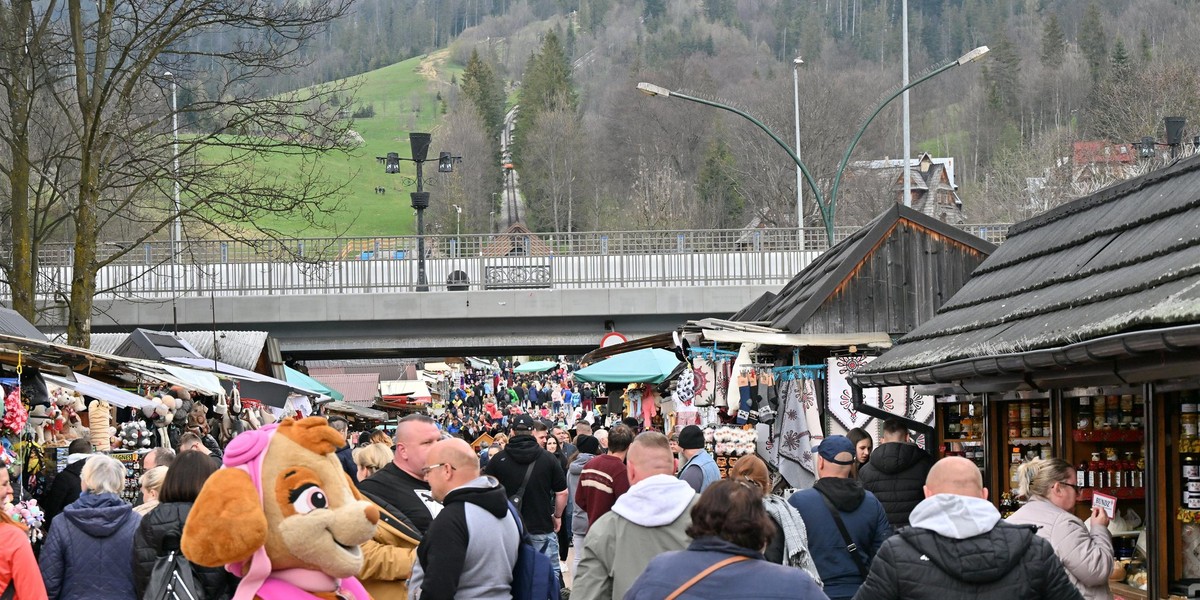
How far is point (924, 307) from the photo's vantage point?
16672mm

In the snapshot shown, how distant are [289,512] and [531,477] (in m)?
6.72

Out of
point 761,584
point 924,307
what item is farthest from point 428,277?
point 761,584

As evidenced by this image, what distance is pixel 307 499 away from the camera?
19.8 ft

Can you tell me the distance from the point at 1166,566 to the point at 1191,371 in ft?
5.81

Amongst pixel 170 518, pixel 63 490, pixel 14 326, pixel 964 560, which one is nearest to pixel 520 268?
pixel 14 326

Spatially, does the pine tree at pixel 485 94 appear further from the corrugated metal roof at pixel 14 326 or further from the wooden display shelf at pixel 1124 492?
the wooden display shelf at pixel 1124 492

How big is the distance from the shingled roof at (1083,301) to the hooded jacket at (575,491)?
109 inches

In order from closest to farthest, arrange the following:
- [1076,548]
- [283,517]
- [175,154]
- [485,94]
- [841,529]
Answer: [283,517]
[1076,548]
[841,529]
[175,154]
[485,94]

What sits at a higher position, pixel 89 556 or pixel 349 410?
pixel 89 556

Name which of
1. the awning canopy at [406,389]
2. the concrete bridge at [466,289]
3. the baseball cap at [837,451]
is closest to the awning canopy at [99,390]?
the baseball cap at [837,451]

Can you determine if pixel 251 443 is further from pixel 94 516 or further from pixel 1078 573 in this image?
pixel 1078 573

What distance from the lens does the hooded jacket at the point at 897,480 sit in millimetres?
10070

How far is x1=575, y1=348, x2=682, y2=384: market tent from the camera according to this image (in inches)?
828

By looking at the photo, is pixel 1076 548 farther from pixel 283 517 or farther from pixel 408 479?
pixel 283 517
